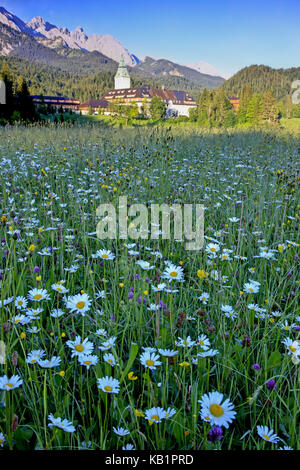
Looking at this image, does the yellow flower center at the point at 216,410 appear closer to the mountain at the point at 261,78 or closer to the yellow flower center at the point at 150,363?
the yellow flower center at the point at 150,363

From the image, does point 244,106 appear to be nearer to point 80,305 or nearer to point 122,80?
point 80,305

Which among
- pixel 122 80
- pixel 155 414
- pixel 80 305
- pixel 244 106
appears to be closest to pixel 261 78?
pixel 122 80

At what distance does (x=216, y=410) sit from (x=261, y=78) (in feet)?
438

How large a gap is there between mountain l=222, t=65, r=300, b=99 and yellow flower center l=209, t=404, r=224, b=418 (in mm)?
105122

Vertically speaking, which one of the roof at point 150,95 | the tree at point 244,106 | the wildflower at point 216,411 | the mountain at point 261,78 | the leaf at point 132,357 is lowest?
the leaf at point 132,357

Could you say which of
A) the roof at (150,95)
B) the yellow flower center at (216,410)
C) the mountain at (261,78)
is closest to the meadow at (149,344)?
the yellow flower center at (216,410)

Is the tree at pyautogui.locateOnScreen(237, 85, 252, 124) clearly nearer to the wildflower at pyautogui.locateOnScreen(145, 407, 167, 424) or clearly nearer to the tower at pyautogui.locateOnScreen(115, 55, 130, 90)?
the wildflower at pyautogui.locateOnScreen(145, 407, 167, 424)

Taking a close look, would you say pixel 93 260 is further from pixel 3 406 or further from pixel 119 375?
pixel 3 406

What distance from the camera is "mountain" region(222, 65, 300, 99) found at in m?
101

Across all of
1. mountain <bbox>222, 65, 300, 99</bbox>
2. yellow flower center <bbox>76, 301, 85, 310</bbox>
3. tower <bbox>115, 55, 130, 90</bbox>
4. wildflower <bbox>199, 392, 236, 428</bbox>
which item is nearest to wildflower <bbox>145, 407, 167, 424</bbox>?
wildflower <bbox>199, 392, 236, 428</bbox>

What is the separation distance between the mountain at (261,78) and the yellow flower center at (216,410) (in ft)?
345

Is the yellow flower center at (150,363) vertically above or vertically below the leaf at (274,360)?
above

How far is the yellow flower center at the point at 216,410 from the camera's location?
783 mm

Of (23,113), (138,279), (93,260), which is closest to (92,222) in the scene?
(93,260)
